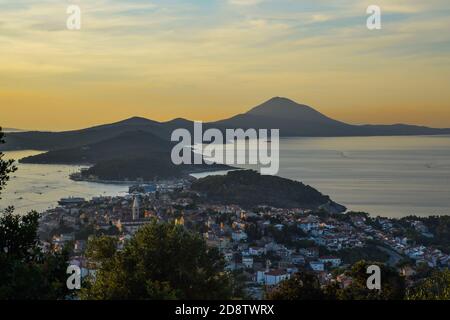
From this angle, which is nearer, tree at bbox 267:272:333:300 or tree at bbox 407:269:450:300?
tree at bbox 267:272:333:300

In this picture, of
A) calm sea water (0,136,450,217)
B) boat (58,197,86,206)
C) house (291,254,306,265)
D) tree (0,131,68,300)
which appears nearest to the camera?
tree (0,131,68,300)

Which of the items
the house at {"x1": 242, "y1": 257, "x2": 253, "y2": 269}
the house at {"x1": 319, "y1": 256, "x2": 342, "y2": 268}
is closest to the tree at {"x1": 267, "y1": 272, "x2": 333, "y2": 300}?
the house at {"x1": 242, "y1": 257, "x2": 253, "y2": 269}

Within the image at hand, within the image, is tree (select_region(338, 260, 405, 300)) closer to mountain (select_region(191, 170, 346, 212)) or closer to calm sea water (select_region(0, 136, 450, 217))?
mountain (select_region(191, 170, 346, 212))

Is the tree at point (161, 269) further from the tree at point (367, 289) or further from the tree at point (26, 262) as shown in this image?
the tree at point (367, 289)

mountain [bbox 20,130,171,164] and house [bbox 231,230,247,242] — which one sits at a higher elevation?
mountain [bbox 20,130,171,164]
